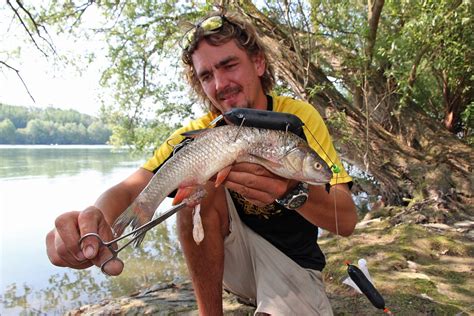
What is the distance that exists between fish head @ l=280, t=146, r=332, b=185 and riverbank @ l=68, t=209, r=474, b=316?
1.56 meters

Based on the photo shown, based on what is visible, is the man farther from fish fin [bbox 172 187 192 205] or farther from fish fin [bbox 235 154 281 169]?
fish fin [bbox 172 187 192 205]

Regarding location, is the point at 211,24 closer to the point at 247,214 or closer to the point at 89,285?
the point at 247,214

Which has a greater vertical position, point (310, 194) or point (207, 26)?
point (207, 26)

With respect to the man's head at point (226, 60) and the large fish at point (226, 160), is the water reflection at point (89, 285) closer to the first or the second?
the man's head at point (226, 60)

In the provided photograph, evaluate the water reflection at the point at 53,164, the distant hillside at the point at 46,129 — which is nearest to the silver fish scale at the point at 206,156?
the water reflection at the point at 53,164

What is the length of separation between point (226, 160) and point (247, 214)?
882 mm

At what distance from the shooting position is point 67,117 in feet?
198

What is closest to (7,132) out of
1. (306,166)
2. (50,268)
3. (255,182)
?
(50,268)

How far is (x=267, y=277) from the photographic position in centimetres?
230

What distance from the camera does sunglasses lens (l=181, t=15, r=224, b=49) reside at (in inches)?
109

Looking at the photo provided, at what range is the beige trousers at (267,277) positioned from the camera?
7.25 ft

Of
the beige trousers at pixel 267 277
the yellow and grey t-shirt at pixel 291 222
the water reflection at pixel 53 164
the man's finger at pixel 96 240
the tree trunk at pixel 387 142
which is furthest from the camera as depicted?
the water reflection at pixel 53 164

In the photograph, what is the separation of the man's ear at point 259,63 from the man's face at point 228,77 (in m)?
0.15

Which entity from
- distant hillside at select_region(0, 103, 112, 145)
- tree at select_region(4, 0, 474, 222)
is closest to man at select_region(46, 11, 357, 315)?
tree at select_region(4, 0, 474, 222)
